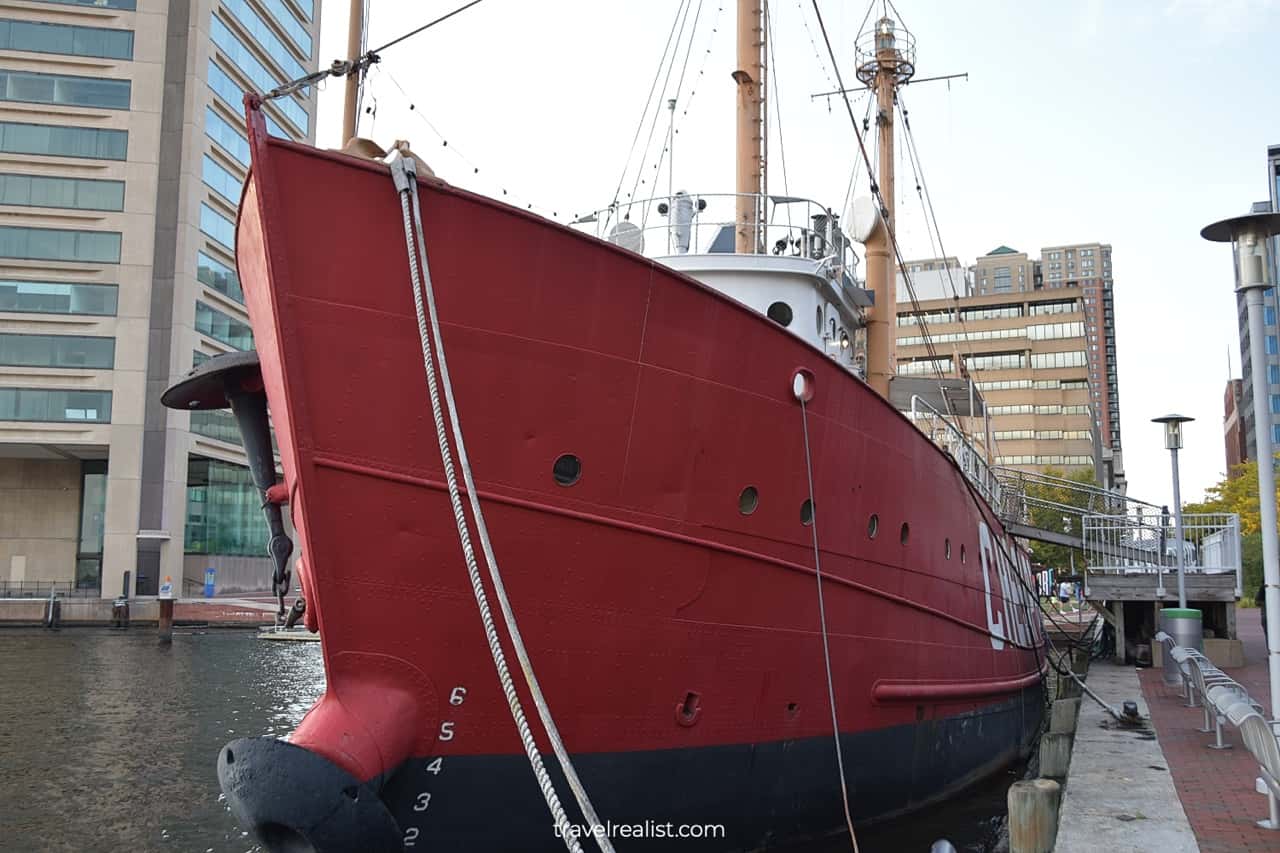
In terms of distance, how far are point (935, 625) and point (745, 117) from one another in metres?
5.75

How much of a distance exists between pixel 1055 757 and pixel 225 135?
43428mm

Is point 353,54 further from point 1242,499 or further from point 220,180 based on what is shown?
point 1242,499

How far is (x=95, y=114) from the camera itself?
136 ft

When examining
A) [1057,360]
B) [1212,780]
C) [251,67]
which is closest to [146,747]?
[1212,780]

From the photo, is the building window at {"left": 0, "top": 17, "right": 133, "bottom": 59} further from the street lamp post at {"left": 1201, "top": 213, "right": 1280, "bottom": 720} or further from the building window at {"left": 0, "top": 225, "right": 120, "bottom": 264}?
the street lamp post at {"left": 1201, "top": 213, "right": 1280, "bottom": 720}

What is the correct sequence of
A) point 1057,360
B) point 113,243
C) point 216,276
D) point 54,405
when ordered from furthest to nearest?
point 1057,360
point 216,276
point 113,243
point 54,405

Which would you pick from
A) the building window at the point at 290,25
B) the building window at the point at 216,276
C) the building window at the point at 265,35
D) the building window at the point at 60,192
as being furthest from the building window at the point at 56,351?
the building window at the point at 290,25

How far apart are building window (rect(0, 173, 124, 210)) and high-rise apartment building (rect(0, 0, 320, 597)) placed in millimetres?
53

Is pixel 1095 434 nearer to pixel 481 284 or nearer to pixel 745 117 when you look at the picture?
pixel 745 117

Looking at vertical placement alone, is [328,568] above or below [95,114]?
below

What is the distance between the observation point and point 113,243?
41.4 metres

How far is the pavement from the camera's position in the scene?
715 centimetres

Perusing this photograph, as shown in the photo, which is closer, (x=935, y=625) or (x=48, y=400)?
(x=935, y=625)

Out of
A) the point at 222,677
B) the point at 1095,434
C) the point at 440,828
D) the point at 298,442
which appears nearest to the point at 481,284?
the point at 298,442
